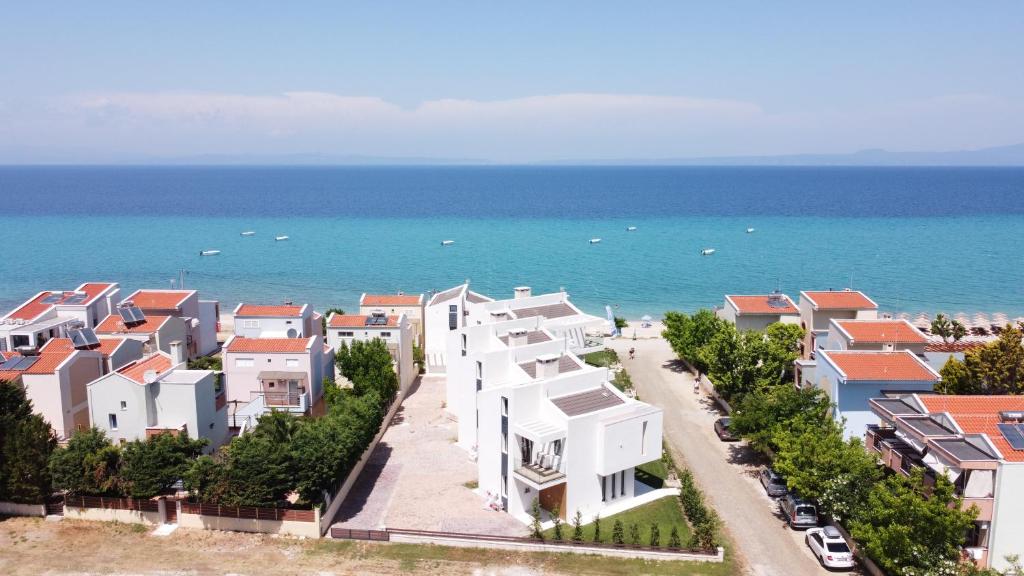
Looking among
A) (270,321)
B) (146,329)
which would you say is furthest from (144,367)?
(270,321)

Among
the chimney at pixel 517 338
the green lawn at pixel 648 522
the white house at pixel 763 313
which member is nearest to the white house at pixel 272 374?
the chimney at pixel 517 338

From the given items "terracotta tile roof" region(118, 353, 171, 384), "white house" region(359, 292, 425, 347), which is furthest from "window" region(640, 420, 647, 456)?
"white house" region(359, 292, 425, 347)

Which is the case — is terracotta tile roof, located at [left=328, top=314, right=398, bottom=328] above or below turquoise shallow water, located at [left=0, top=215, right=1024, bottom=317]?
above

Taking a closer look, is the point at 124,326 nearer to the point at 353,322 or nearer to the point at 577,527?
the point at 353,322

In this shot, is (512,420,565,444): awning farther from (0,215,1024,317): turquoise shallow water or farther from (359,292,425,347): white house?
(0,215,1024,317): turquoise shallow water

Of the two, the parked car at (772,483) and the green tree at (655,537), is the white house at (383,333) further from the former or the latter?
the parked car at (772,483)

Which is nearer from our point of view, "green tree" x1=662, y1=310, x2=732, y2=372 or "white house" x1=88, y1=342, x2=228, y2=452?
"white house" x1=88, y1=342, x2=228, y2=452
